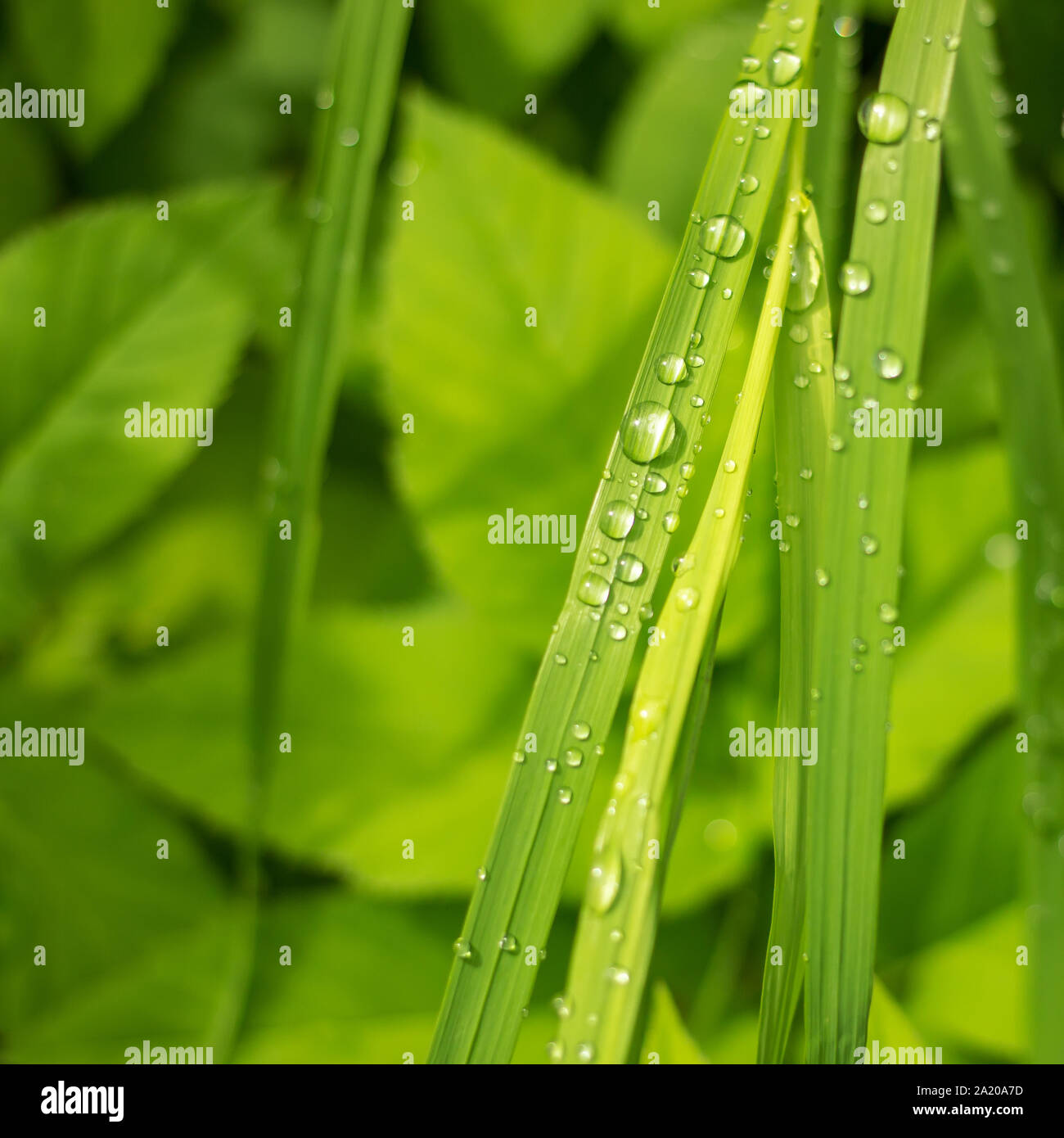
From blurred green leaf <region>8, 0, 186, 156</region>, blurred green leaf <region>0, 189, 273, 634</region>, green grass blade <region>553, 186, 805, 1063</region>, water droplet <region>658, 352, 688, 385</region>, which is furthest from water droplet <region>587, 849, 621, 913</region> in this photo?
blurred green leaf <region>8, 0, 186, 156</region>

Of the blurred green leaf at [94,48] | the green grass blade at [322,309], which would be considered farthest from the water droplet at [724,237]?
the blurred green leaf at [94,48]

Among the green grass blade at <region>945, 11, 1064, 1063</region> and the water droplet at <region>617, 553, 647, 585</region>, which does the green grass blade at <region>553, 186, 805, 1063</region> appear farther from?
the green grass blade at <region>945, 11, 1064, 1063</region>

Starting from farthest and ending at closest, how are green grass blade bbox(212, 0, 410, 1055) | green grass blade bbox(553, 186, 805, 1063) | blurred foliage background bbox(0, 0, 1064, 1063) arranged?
blurred foliage background bbox(0, 0, 1064, 1063), green grass blade bbox(212, 0, 410, 1055), green grass blade bbox(553, 186, 805, 1063)

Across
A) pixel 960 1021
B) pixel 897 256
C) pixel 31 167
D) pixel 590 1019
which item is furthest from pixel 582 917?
pixel 31 167

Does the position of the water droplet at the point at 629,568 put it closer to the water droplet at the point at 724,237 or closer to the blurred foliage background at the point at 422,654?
the water droplet at the point at 724,237
